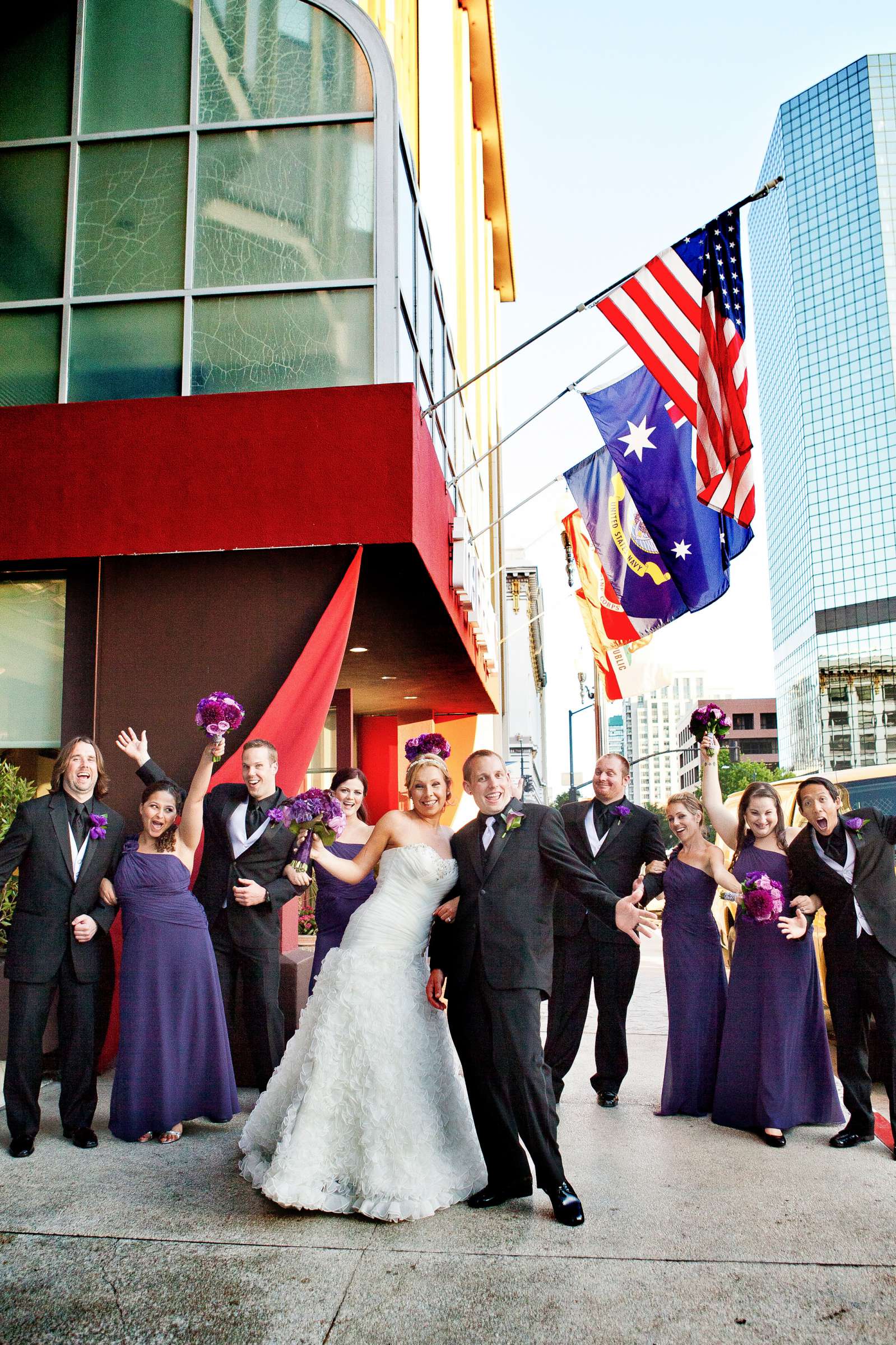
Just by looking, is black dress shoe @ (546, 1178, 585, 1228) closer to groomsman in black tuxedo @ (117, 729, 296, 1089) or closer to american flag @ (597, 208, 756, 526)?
groomsman in black tuxedo @ (117, 729, 296, 1089)

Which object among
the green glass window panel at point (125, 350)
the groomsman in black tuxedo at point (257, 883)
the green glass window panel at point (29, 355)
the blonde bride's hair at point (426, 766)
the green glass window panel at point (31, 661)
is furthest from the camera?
the green glass window panel at point (29, 355)

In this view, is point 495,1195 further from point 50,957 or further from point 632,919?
point 50,957

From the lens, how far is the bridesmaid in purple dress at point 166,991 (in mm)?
5496

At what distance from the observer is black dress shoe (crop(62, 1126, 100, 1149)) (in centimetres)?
536

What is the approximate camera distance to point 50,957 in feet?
17.9

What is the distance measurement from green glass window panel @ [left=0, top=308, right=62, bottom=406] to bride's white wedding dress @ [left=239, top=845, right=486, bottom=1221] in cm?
635

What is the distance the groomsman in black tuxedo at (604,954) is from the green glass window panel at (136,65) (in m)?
7.41

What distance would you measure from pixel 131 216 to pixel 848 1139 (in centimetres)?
920

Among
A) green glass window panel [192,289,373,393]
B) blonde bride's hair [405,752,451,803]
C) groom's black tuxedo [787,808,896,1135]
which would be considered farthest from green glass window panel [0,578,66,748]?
groom's black tuxedo [787,808,896,1135]

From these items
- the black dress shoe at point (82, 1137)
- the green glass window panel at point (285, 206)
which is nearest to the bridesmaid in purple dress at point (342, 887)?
the black dress shoe at point (82, 1137)

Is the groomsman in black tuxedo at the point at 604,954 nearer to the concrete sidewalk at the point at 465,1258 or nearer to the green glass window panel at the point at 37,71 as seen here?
the concrete sidewalk at the point at 465,1258

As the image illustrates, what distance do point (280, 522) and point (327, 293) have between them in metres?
2.27

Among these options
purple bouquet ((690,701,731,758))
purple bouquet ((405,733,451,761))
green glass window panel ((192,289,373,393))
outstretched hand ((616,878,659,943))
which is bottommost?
outstretched hand ((616,878,659,943))

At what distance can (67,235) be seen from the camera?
9.21m
